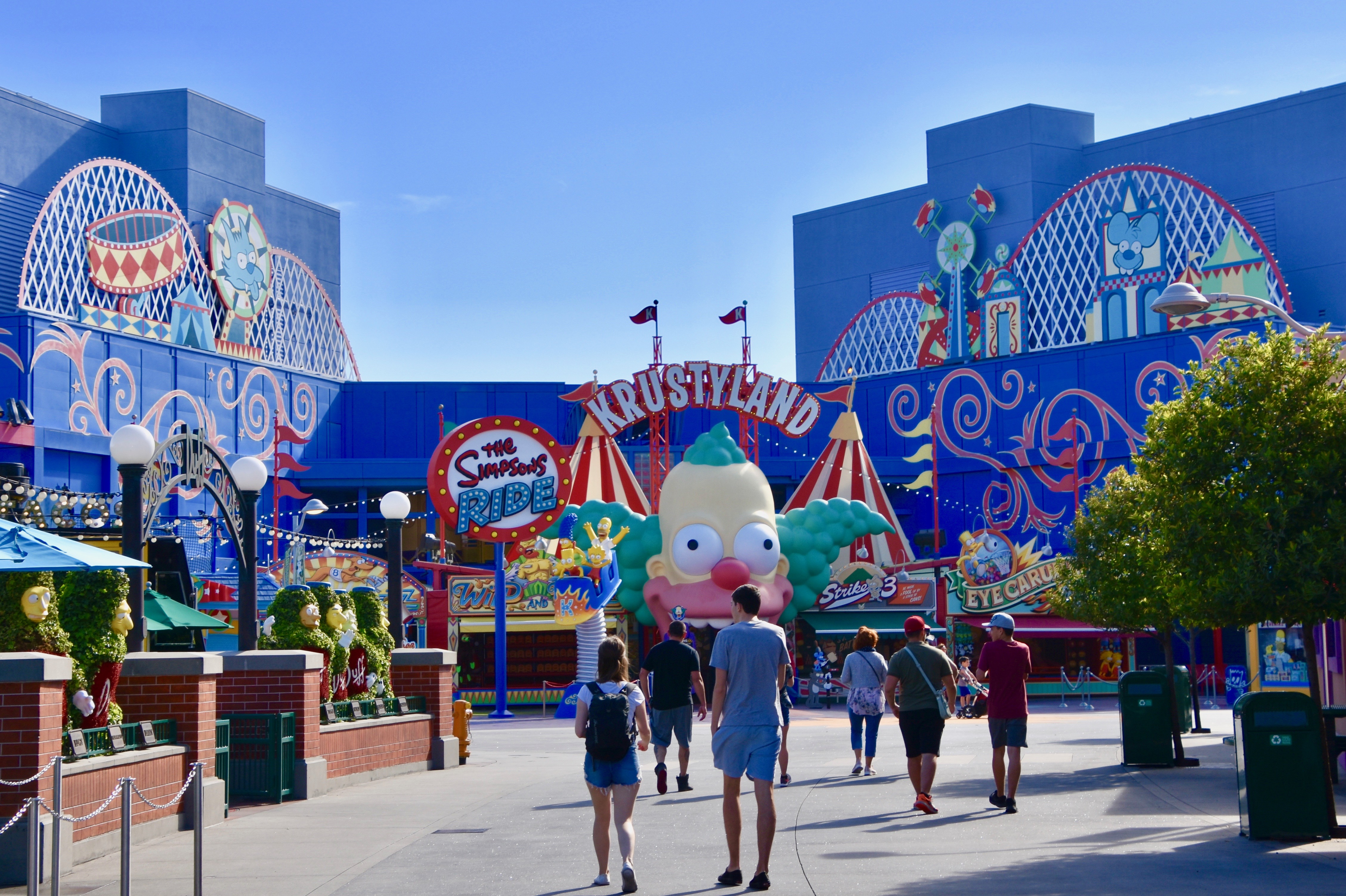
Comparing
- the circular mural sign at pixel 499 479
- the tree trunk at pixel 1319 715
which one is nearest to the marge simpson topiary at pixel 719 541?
the circular mural sign at pixel 499 479

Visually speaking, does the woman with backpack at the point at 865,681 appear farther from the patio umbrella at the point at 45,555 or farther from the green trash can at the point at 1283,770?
the patio umbrella at the point at 45,555

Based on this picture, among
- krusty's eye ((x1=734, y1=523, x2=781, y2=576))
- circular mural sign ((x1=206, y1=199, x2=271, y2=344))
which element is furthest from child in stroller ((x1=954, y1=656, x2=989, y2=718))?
circular mural sign ((x1=206, y1=199, x2=271, y2=344))

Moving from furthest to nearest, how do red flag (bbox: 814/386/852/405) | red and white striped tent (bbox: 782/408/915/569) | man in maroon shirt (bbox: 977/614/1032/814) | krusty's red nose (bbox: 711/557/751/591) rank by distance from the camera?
red flag (bbox: 814/386/852/405), red and white striped tent (bbox: 782/408/915/569), krusty's red nose (bbox: 711/557/751/591), man in maroon shirt (bbox: 977/614/1032/814)

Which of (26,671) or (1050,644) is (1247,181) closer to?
(1050,644)

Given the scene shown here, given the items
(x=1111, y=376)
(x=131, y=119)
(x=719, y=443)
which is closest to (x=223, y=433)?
(x=131, y=119)

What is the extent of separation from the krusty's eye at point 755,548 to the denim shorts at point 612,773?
892 inches

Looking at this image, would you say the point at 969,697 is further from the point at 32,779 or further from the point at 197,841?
the point at 32,779

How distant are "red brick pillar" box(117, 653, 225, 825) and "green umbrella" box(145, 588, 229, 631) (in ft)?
21.5

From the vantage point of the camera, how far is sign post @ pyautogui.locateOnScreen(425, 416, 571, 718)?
33312 millimetres

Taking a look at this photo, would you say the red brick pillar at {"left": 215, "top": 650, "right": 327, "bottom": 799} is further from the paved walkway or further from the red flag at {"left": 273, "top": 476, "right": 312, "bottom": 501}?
the red flag at {"left": 273, "top": 476, "right": 312, "bottom": 501}

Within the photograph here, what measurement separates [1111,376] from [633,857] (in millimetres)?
46544

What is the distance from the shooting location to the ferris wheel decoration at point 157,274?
1933 inches

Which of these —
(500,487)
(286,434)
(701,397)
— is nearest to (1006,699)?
(500,487)

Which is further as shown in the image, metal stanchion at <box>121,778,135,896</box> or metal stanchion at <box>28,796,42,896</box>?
metal stanchion at <box>121,778,135,896</box>
